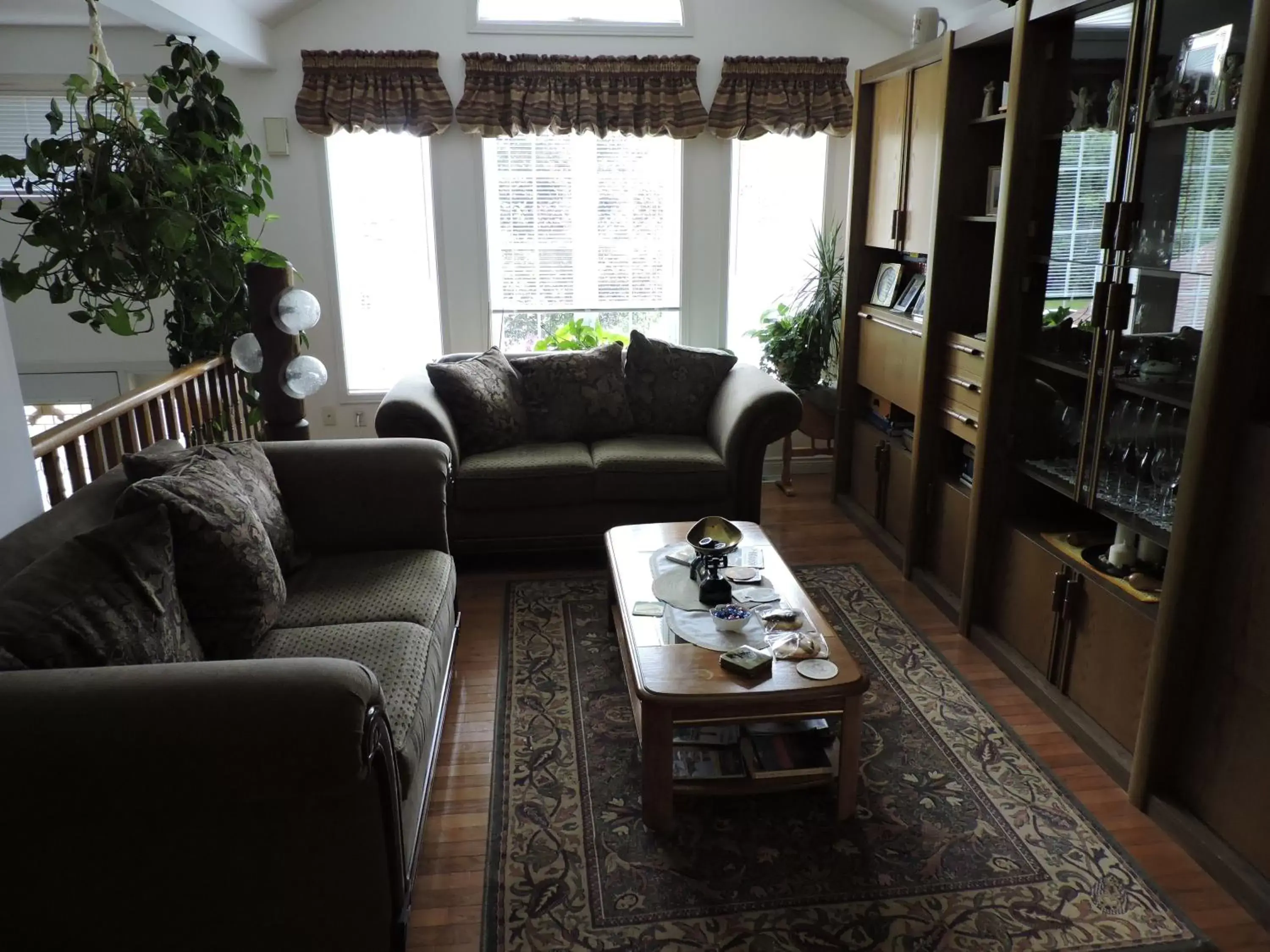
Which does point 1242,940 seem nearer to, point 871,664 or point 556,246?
point 871,664

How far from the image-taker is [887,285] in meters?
4.20

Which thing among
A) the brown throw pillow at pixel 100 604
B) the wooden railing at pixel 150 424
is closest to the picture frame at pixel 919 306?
the wooden railing at pixel 150 424

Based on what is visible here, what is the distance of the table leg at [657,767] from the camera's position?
2.18 meters

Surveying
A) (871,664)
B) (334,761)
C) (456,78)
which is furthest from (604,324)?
(334,761)

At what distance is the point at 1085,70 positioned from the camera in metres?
2.68

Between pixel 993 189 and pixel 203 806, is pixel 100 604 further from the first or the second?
pixel 993 189

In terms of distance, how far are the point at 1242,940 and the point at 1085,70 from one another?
7.44 ft

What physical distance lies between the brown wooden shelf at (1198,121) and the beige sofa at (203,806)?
2.23 meters

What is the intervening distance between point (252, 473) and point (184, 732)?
121cm

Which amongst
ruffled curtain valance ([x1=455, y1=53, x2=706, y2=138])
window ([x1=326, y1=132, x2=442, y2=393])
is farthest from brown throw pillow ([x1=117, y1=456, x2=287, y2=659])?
ruffled curtain valance ([x1=455, y1=53, x2=706, y2=138])

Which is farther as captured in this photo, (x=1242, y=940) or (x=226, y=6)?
(x=226, y=6)

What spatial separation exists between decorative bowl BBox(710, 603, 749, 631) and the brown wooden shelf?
1605 mm

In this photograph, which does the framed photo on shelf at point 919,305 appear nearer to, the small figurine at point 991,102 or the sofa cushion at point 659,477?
the small figurine at point 991,102

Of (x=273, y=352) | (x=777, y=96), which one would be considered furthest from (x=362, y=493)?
(x=777, y=96)
